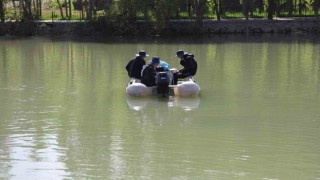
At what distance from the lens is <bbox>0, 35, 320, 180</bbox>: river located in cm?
996

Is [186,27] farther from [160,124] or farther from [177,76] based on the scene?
[160,124]

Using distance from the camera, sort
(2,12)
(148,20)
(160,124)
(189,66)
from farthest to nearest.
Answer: (2,12) < (148,20) < (189,66) < (160,124)

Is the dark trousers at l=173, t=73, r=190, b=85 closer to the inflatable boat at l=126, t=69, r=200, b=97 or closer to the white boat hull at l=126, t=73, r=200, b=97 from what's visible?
the inflatable boat at l=126, t=69, r=200, b=97

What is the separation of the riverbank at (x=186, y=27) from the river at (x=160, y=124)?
18.4m

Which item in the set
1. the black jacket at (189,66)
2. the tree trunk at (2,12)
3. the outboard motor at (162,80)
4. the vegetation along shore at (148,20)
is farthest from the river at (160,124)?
the tree trunk at (2,12)

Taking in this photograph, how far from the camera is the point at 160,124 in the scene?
1332cm

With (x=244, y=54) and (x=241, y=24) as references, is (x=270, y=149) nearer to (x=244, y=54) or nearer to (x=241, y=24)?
(x=244, y=54)

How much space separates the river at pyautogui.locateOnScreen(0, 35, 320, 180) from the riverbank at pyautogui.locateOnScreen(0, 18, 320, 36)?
724 inches

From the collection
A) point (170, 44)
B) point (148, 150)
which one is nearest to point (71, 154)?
point (148, 150)

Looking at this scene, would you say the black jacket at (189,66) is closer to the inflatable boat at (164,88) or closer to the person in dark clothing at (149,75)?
the inflatable boat at (164,88)

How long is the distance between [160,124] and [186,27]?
3138 cm

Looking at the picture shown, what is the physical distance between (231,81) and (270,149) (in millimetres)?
8594

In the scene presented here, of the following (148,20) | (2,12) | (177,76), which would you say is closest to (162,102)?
(177,76)

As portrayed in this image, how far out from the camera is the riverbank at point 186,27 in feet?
143
